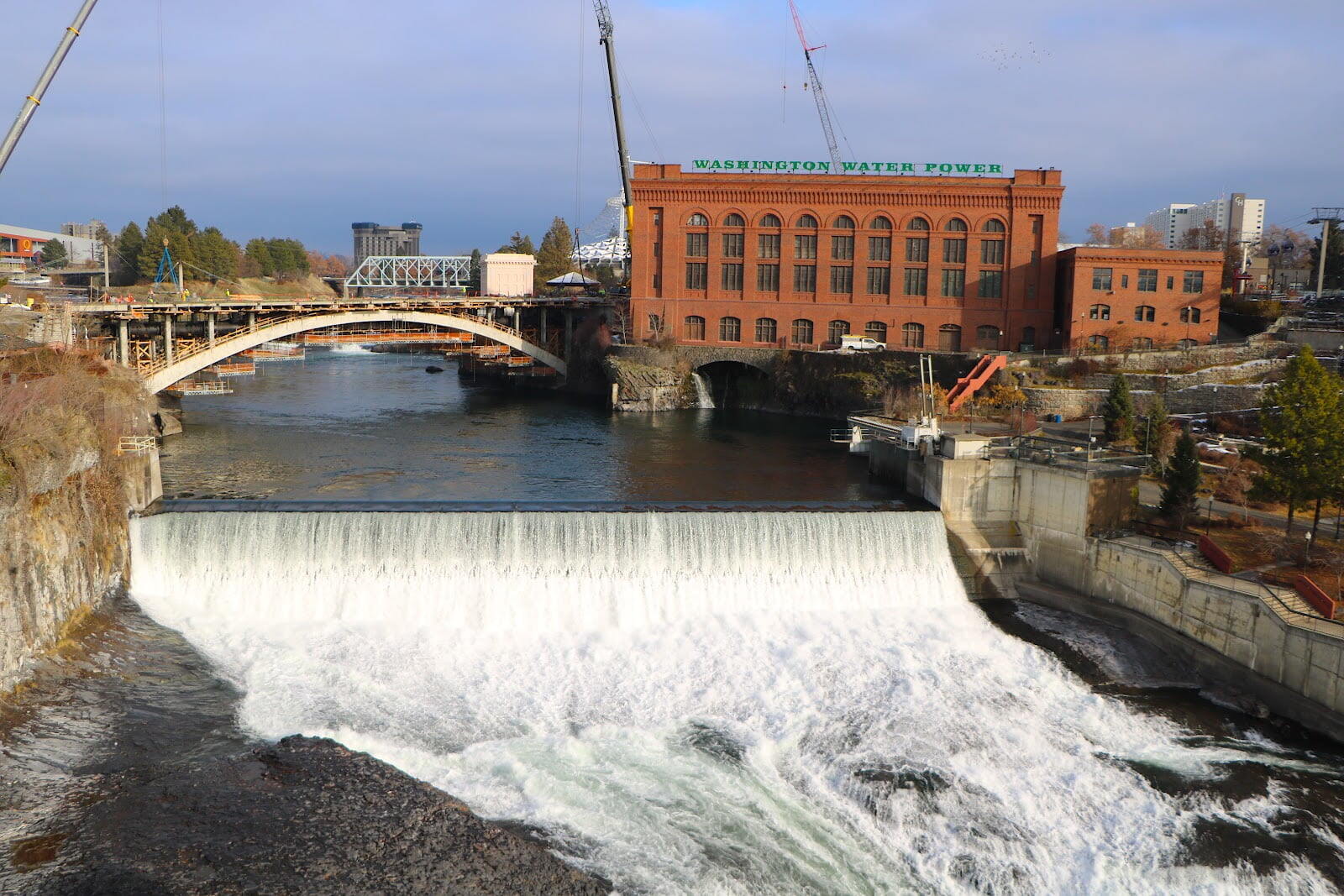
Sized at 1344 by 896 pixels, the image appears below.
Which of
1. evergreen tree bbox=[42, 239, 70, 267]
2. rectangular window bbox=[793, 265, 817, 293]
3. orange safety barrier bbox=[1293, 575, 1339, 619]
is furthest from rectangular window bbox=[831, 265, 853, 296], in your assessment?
evergreen tree bbox=[42, 239, 70, 267]

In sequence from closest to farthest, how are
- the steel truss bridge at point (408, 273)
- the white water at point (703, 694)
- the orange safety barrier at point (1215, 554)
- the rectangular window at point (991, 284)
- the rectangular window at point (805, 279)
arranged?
the white water at point (703, 694), the orange safety barrier at point (1215, 554), the rectangular window at point (991, 284), the rectangular window at point (805, 279), the steel truss bridge at point (408, 273)

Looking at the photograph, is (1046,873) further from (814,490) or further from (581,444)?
(581,444)

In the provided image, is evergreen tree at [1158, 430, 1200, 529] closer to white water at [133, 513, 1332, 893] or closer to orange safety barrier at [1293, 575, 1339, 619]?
orange safety barrier at [1293, 575, 1339, 619]

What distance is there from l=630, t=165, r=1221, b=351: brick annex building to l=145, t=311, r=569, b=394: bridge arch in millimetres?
10762

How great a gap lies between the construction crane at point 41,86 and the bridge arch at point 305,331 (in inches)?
676

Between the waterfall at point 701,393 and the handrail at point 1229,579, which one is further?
the waterfall at point 701,393

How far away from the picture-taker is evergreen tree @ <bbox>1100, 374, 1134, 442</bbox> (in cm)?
3991

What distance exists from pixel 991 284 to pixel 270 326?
4725cm

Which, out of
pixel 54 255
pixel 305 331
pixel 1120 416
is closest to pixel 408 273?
pixel 54 255

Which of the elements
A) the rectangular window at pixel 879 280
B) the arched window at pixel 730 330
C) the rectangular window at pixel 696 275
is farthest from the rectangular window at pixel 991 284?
the rectangular window at pixel 696 275

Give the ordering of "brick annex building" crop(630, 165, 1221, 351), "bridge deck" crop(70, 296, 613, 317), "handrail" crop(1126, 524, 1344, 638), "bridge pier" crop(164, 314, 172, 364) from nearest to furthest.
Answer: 1. "handrail" crop(1126, 524, 1344, 638)
2. "bridge deck" crop(70, 296, 613, 317)
3. "bridge pier" crop(164, 314, 172, 364)
4. "brick annex building" crop(630, 165, 1221, 351)

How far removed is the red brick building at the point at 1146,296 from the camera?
6084cm

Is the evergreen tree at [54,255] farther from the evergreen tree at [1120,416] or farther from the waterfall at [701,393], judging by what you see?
the evergreen tree at [1120,416]

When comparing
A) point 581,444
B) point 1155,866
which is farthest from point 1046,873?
point 581,444
